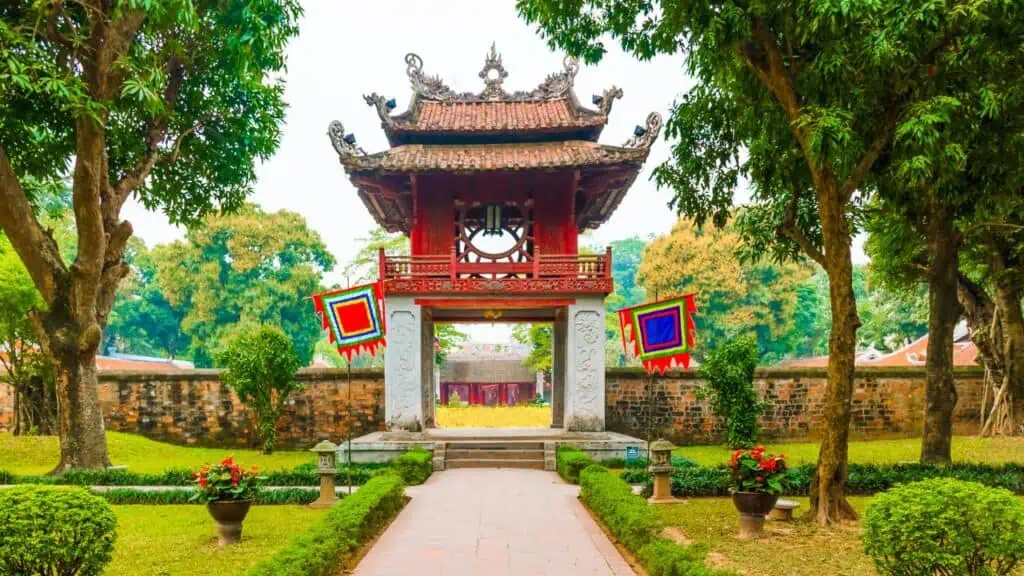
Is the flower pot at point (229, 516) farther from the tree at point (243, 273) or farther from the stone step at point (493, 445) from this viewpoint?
the tree at point (243, 273)

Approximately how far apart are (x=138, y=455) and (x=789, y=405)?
15.3 meters

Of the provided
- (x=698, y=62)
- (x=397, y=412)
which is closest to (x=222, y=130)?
(x=397, y=412)

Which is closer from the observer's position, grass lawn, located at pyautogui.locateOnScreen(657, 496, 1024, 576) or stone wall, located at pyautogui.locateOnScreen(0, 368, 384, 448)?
grass lawn, located at pyautogui.locateOnScreen(657, 496, 1024, 576)

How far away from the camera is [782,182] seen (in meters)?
11.1

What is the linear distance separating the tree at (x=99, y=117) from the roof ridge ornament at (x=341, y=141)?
42.0 inches

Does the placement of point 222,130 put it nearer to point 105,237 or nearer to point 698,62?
point 105,237

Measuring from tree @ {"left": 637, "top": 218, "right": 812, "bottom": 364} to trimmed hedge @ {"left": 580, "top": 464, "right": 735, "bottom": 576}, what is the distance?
75.2 feet

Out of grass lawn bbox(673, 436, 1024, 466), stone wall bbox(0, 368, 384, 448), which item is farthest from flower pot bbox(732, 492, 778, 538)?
stone wall bbox(0, 368, 384, 448)

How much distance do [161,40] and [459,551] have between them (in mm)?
10480

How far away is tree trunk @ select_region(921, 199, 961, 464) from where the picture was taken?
524 inches

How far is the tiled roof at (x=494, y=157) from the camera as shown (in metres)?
16.3

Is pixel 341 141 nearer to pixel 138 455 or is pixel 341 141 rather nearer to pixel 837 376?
pixel 138 455

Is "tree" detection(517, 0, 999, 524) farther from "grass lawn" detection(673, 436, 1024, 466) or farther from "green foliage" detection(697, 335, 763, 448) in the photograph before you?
"green foliage" detection(697, 335, 763, 448)

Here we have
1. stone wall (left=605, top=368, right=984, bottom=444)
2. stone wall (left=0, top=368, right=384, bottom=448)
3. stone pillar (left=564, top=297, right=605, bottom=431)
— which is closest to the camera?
stone pillar (left=564, top=297, right=605, bottom=431)
